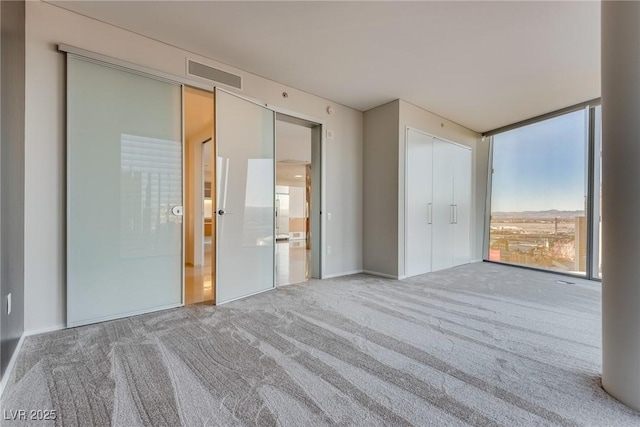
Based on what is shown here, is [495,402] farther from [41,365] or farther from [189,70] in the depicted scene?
[189,70]

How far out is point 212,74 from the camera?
3178 mm

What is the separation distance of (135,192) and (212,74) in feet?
5.15

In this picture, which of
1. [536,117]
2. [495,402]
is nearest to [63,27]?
[495,402]

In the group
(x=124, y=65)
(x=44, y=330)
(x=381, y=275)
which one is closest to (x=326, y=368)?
(x=44, y=330)

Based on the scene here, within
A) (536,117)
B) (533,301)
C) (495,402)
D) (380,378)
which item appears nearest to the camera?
(495,402)

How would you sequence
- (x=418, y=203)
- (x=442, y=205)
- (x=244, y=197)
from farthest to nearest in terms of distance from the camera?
1. (x=442, y=205)
2. (x=418, y=203)
3. (x=244, y=197)

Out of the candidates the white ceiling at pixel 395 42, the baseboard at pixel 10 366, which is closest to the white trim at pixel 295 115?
the white ceiling at pixel 395 42

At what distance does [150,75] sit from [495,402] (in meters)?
3.75

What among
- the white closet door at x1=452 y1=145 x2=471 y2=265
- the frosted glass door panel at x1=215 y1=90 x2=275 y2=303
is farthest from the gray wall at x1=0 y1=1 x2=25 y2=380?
the white closet door at x1=452 y1=145 x2=471 y2=265

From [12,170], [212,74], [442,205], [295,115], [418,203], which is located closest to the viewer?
[12,170]

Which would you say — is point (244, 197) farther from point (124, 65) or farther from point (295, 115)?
point (124, 65)

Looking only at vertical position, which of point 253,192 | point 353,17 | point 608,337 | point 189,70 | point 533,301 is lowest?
point 533,301

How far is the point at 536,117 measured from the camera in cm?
493

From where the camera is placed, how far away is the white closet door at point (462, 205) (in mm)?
5410
